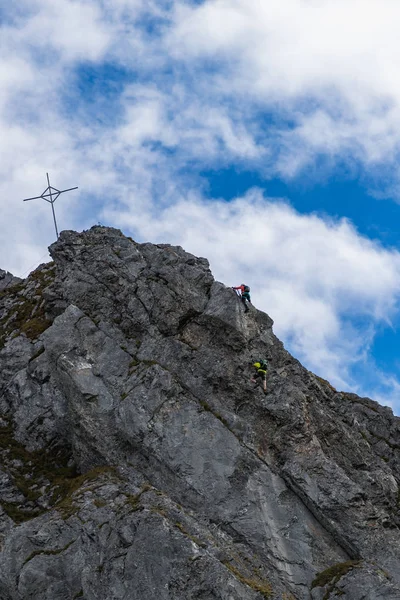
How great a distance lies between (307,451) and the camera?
129 feet

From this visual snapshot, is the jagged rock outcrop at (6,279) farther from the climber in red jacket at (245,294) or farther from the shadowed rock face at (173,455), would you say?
the climber in red jacket at (245,294)

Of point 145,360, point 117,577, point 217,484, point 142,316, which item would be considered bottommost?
point 117,577

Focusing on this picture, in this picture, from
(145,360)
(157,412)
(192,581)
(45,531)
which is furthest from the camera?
(145,360)

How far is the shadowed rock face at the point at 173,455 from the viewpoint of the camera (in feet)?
104

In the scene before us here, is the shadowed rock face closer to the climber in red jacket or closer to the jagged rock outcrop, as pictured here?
the climber in red jacket

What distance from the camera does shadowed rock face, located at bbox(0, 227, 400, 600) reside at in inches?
1246

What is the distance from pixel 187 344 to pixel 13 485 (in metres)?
13.8

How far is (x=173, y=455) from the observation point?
37281 mm

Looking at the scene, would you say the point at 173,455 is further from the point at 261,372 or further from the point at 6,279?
the point at 6,279

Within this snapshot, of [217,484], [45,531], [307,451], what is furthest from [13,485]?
[307,451]

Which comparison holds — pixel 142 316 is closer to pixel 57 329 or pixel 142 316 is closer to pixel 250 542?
pixel 57 329

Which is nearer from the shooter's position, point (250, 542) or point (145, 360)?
point (250, 542)

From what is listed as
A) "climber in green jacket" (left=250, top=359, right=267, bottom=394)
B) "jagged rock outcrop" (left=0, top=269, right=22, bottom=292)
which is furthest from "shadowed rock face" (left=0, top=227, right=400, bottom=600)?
"jagged rock outcrop" (left=0, top=269, right=22, bottom=292)

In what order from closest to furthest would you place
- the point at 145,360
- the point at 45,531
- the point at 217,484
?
the point at 45,531 < the point at 217,484 < the point at 145,360
